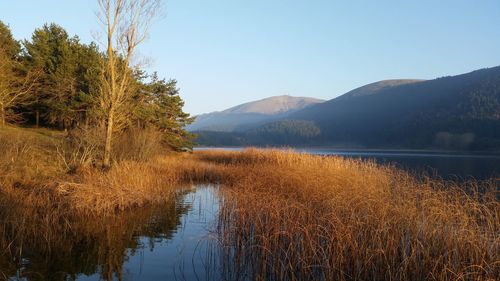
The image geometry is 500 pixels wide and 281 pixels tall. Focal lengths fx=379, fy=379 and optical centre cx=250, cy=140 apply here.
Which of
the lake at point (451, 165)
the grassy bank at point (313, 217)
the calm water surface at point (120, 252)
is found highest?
the grassy bank at point (313, 217)

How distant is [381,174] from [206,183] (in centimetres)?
922

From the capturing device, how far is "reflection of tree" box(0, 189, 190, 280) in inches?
283

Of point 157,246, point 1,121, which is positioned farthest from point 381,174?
point 1,121

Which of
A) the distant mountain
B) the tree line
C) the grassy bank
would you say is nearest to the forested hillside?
the tree line

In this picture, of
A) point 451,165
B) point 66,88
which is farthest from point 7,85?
point 451,165

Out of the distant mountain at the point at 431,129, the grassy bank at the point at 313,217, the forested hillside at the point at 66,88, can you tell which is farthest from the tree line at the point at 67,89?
the distant mountain at the point at 431,129

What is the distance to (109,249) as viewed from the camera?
8.55 meters

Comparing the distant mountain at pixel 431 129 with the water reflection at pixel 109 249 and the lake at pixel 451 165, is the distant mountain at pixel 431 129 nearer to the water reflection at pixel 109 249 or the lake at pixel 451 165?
the lake at pixel 451 165

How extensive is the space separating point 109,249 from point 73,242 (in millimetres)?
935

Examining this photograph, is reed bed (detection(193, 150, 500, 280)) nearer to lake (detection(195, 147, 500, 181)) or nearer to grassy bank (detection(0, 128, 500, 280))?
grassy bank (detection(0, 128, 500, 280))

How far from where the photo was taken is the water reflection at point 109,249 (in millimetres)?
7160

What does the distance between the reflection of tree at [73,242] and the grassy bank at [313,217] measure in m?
0.11

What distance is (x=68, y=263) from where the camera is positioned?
754 centimetres

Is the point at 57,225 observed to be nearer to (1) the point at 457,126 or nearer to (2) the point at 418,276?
(2) the point at 418,276
